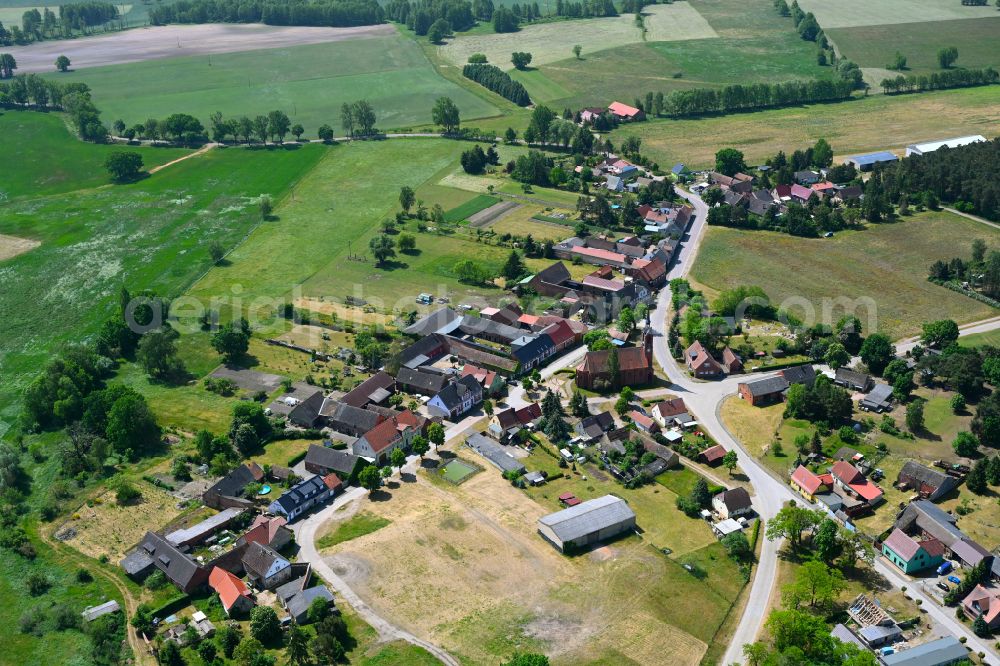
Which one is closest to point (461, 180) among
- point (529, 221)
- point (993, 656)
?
point (529, 221)

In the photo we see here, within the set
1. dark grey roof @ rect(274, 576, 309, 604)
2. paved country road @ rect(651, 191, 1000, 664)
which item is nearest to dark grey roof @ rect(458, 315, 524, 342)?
paved country road @ rect(651, 191, 1000, 664)

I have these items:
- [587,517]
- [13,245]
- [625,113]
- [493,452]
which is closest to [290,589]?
[587,517]

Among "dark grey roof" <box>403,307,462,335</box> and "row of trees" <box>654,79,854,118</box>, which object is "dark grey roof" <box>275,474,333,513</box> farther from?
"row of trees" <box>654,79,854,118</box>

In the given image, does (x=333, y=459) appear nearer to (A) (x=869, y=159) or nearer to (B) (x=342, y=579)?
(B) (x=342, y=579)

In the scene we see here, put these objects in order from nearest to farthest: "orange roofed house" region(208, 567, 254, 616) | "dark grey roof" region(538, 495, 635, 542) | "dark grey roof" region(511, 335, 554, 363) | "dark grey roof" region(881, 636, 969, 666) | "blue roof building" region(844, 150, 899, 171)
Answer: "dark grey roof" region(881, 636, 969, 666) → "orange roofed house" region(208, 567, 254, 616) → "dark grey roof" region(538, 495, 635, 542) → "dark grey roof" region(511, 335, 554, 363) → "blue roof building" region(844, 150, 899, 171)

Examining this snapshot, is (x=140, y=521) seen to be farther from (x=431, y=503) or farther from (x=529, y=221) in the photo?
(x=529, y=221)

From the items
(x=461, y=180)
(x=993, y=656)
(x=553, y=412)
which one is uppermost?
(x=461, y=180)
